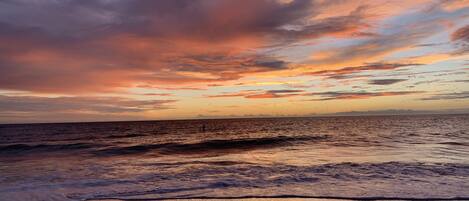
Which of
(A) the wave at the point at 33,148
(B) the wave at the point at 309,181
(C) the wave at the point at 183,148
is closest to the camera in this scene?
(B) the wave at the point at 309,181

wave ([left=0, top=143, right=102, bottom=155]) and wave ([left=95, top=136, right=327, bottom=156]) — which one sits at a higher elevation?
wave ([left=0, top=143, right=102, bottom=155])

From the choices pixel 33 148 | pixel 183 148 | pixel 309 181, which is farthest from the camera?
pixel 33 148

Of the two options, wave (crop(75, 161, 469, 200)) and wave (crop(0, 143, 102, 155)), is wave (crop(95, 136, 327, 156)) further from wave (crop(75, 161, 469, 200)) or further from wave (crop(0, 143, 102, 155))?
wave (crop(75, 161, 469, 200))

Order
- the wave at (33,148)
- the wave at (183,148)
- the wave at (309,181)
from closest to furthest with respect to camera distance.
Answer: the wave at (309,181), the wave at (183,148), the wave at (33,148)

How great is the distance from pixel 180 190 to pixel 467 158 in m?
17.2

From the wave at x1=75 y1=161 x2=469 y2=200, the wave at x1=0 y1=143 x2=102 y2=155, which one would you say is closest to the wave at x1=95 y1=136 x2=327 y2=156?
the wave at x1=0 y1=143 x2=102 y2=155

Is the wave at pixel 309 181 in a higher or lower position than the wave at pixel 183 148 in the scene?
higher

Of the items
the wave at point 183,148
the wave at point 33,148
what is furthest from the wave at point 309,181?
the wave at point 33,148

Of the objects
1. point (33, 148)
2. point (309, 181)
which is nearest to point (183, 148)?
point (33, 148)

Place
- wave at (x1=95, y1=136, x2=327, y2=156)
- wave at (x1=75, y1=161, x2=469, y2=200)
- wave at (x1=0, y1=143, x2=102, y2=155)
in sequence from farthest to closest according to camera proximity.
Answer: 1. wave at (x1=0, y1=143, x2=102, y2=155)
2. wave at (x1=95, y1=136, x2=327, y2=156)
3. wave at (x1=75, y1=161, x2=469, y2=200)

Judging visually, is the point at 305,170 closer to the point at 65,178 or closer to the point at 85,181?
the point at 85,181

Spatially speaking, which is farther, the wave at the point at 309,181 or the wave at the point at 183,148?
the wave at the point at 183,148

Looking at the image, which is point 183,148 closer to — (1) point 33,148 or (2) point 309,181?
(1) point 33,148

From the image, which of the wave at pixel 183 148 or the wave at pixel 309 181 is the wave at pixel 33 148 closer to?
the wave at pixel 183 148
